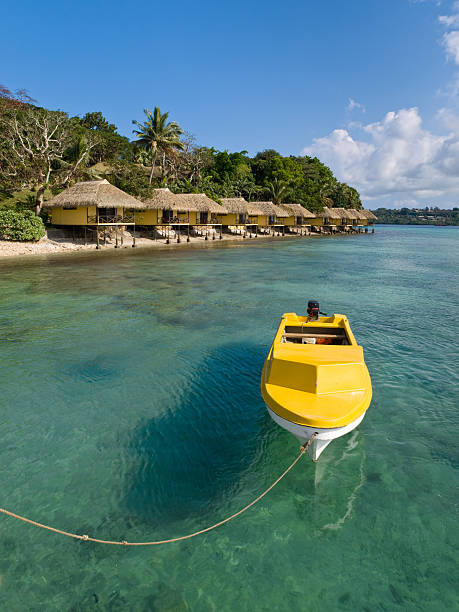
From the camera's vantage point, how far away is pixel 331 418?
3.63 m

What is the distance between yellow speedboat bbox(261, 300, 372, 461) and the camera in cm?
369

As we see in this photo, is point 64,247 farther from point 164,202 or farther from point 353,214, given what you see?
point 353,214

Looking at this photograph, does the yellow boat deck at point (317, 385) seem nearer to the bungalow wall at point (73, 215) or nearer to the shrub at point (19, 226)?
the shrub at point (19, 226)

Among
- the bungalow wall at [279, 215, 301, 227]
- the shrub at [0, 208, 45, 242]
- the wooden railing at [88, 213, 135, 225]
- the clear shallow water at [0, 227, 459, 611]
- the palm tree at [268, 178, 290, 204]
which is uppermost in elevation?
the palm tree at [268, 178, 290, 204]

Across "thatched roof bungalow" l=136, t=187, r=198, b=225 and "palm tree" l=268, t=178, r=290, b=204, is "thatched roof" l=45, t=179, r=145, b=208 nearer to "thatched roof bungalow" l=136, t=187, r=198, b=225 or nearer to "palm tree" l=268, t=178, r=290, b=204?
"thatched roof bungalow" l=136, t=187, r=198, b=225

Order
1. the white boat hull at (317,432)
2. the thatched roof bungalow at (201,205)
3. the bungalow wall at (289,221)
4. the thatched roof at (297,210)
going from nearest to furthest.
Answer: the white boat hull at (317,432), the thatched roof bungalow at (201,205), the thatched roof at (297,210), the bungalow wall at (289,221)

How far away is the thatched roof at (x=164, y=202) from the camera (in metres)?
32.4

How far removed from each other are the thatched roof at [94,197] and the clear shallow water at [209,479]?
59.8 ft

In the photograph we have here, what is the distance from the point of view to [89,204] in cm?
2505

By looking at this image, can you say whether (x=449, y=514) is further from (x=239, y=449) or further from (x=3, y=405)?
(x=3, y=405)

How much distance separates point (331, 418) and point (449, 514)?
1685 mm

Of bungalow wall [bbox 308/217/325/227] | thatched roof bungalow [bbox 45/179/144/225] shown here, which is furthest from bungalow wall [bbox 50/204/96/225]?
bungalow wall [bbox 308/217/325/227]

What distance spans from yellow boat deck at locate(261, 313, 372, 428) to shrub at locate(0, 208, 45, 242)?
24.3 metres

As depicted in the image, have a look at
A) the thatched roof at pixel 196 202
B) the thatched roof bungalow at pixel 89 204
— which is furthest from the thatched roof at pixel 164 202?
the thatched roof bungalow at pixel 89 204
